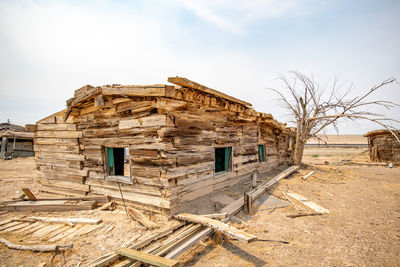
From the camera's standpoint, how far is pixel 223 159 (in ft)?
27.0

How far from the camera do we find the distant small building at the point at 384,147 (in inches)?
624

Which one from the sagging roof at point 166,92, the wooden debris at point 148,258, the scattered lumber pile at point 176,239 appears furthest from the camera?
the sagging roof at point 166,92

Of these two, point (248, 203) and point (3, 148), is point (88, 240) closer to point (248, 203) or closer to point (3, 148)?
point (248, 203)

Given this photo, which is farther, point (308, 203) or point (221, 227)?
point (308, 203)

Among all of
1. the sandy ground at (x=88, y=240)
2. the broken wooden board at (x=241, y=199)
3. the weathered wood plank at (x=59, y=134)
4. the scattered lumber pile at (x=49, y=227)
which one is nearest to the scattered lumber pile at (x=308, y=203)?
the broken wooden board at (x=241, y=199)

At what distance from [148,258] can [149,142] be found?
8.80ft

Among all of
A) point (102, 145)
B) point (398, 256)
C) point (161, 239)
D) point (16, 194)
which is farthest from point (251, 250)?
point (16, 194)

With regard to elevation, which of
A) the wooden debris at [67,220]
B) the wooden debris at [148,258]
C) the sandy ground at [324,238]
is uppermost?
the wooden debris at [148,258]

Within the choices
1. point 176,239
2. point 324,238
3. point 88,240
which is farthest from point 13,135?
point 324,238

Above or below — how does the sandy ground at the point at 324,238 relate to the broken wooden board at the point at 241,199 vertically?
below

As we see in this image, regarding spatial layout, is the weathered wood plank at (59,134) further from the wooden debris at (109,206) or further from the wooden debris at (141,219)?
the wooden debris at (141,219)

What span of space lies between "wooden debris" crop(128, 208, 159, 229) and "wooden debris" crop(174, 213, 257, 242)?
59cm

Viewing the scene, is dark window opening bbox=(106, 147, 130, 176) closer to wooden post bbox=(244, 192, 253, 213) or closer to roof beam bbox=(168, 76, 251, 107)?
roof beam bbox=(168, 76, 251, 107)

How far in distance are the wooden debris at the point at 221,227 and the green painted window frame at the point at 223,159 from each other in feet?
9.50
